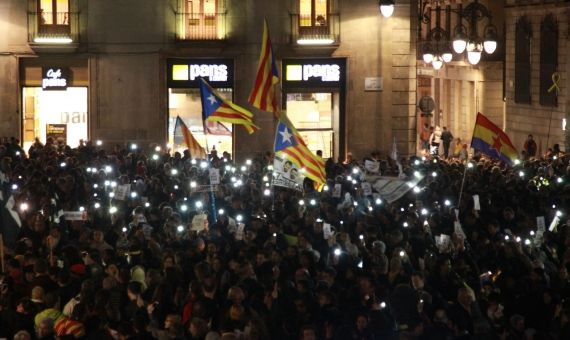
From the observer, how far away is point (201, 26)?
1391 inches

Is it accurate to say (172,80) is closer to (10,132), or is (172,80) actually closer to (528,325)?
(10,132)

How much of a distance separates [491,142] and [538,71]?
25655 millimetres

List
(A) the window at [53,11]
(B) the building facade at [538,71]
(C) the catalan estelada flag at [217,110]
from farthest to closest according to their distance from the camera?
(B) the building facade at [538,71] → (A) the window at [53,11] → (C) the catalan estelada flag at [217,110]

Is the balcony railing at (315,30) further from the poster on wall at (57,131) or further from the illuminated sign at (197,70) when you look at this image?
the poster on wall at (57,131)

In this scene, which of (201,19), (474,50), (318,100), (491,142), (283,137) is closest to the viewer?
(283,137)

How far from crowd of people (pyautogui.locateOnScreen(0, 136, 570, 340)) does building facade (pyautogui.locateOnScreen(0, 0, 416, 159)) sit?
9.42m

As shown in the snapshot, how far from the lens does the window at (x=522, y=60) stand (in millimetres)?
49438

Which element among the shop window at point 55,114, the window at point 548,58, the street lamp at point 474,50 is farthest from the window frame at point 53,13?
the window at point 548,58

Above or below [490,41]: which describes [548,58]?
above

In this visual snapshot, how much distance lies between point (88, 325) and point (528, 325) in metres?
4.87

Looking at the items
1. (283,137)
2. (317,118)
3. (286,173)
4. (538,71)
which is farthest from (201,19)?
(538,71)

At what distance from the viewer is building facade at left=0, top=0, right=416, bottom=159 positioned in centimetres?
3519

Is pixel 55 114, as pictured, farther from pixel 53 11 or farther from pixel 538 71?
pixel 538 71

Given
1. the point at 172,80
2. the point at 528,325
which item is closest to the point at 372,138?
the point at 172,80
